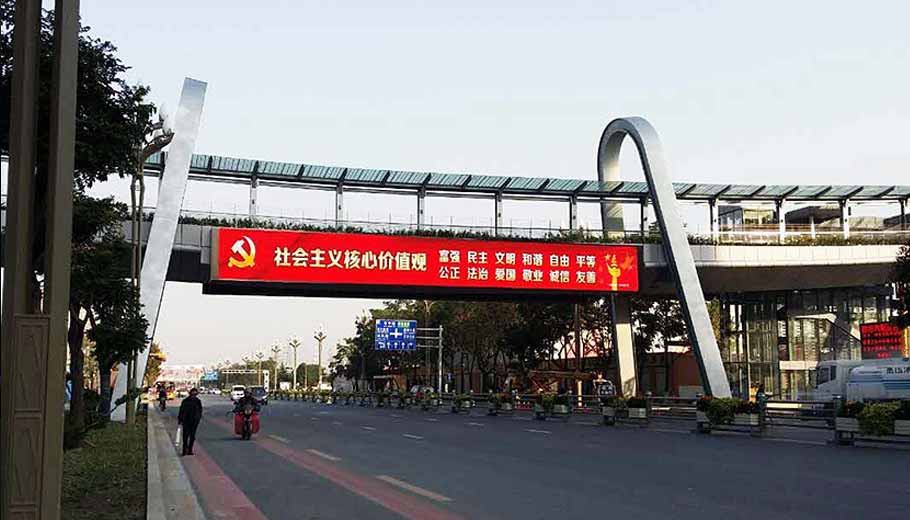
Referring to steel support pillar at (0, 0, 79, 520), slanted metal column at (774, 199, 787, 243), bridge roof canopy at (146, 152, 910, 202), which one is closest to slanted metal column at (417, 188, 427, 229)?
bridge roof canopy at (146, 152, 910, 202)

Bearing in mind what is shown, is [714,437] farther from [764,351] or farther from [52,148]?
[764,351]

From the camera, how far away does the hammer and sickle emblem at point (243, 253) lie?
4006 cm

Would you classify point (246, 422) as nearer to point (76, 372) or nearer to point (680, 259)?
point (76, 372)

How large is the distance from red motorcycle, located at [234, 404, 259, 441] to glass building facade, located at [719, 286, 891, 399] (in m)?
34.8

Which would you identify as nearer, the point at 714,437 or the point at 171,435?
the point at 714,437

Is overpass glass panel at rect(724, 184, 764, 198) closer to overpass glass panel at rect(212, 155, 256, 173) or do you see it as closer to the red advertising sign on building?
the red advertising sign on building

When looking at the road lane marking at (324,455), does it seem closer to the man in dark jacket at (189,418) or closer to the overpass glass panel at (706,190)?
the man in dark jacket at (189,418)

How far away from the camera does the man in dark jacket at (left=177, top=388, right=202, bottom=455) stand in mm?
22109

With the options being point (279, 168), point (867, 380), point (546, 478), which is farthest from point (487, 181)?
point (546, 478)

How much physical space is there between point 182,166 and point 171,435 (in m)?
12.8

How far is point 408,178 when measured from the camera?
157ft

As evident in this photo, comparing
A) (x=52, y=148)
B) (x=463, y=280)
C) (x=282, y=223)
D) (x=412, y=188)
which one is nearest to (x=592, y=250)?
(x=463, y=280)

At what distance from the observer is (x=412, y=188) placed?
48938 millimetres

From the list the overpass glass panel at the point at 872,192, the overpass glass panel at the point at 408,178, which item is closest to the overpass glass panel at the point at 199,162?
the overpass glass panel at the point at 408,178
